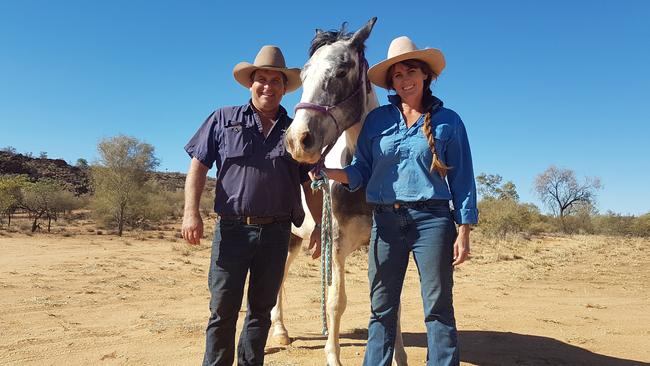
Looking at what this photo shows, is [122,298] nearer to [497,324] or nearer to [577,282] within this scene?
[497,324]

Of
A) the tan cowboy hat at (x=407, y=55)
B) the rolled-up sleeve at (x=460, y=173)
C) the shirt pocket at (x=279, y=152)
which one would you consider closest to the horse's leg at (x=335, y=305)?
the shirt pocket at (x=279, y=152)

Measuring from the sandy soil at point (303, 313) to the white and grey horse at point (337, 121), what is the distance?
135 centimetres

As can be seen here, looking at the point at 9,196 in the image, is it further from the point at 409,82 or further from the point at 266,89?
the point at 409,82

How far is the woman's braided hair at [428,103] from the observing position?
8.68ft

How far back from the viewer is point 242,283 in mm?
3168

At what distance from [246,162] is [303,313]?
440 centimetres

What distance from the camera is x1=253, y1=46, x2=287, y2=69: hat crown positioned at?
331 centimetres

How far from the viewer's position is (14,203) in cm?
2392

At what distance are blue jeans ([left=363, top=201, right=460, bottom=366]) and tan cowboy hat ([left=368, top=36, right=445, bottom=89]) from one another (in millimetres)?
962

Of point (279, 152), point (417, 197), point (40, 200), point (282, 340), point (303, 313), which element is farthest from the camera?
point (40, 200)

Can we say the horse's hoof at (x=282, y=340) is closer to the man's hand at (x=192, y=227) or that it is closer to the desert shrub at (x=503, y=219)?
the man's hand at (x=192, y=227)

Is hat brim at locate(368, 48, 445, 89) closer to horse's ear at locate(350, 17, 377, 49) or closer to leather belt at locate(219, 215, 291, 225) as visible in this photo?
horse's ear at locate(350, 17, 377, 49)

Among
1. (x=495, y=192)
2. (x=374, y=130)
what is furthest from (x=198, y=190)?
(x=495, y=192)

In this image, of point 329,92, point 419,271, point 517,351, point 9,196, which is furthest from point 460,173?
point 9,196
